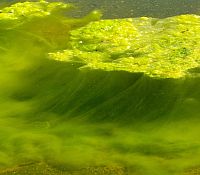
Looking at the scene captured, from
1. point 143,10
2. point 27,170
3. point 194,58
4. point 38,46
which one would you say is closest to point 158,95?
point 194,58

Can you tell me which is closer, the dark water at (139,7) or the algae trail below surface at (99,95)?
the algae trail below surface at (99,95)

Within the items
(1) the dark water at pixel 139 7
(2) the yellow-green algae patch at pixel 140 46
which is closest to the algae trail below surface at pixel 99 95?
(2) the yellow-green algae patch at pixel 140 46

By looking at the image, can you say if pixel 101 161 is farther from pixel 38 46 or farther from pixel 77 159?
pixel 38 46

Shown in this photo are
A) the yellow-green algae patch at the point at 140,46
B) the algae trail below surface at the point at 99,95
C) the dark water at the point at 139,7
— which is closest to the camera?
the algae trail below surface at the point at 99,95

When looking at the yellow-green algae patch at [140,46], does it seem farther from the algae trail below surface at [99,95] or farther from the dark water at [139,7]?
the dark water at [139,7]

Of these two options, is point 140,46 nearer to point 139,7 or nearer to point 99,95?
point 99,95

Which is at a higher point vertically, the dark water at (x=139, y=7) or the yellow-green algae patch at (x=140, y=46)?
the dark water at (x=139, y=7)
